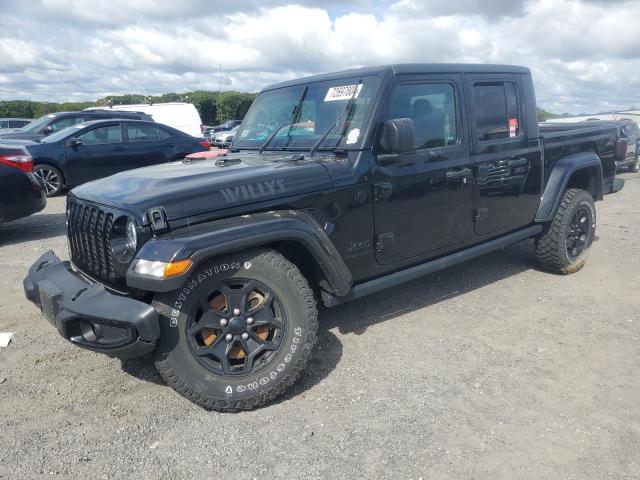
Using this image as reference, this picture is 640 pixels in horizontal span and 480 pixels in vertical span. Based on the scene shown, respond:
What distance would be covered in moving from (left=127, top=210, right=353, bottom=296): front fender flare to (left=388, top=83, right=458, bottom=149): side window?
1.13m

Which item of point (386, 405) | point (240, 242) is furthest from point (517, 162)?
point (240, 242)

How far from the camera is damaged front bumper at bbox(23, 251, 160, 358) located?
2701mm

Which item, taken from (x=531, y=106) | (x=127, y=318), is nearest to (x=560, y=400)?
(x=127, y=318)

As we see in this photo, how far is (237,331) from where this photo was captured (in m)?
3.02

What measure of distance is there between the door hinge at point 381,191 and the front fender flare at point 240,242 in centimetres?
52

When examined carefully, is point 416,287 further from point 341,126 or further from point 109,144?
point 109,144

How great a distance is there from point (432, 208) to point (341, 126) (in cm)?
91

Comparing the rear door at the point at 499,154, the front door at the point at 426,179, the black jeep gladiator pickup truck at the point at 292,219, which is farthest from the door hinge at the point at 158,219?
the rear door at the point at 499,154

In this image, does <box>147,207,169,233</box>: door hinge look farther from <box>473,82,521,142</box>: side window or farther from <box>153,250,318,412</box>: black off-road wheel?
<box>473,82,521,142</box>: side window

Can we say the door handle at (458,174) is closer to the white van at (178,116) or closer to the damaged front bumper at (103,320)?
the damaged front bumper at (103,320)

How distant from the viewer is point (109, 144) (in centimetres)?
1057

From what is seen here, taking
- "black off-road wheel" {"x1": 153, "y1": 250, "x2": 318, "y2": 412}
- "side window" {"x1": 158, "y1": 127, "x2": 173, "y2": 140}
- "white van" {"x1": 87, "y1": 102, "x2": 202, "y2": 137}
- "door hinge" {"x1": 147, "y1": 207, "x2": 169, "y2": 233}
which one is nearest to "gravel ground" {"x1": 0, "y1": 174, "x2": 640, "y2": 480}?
"black off-road wheel" {"x1": 153, "y1": 250, "x2": 318, "y2": 412}

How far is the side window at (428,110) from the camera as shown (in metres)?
3.84

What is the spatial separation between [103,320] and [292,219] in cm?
116
